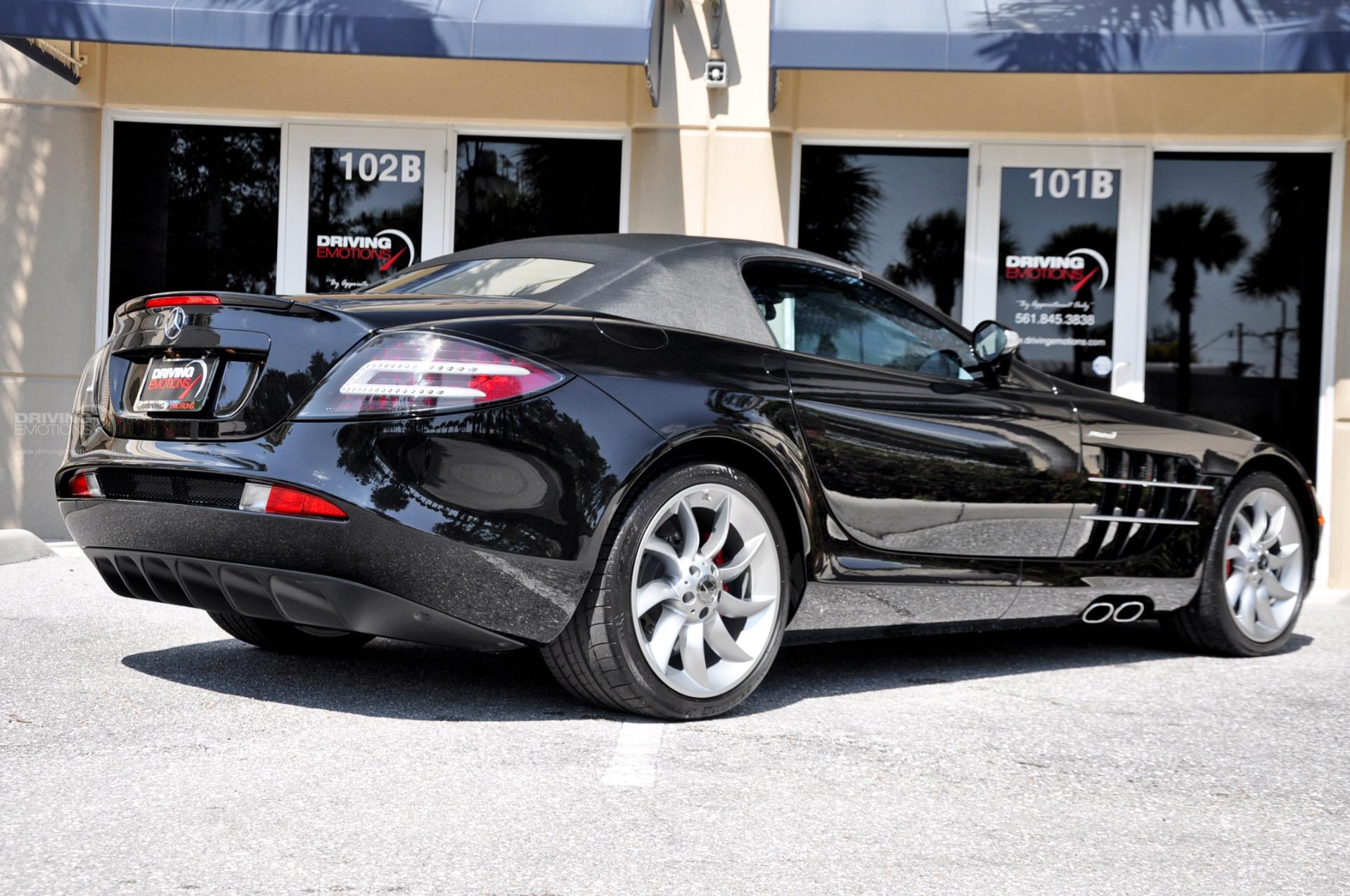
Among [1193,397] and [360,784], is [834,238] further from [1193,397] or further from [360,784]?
[360,784]

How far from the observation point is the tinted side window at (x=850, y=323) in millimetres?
4457

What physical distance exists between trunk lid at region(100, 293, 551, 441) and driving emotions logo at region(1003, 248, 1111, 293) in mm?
6475

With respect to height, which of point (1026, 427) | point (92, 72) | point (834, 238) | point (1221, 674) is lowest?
point (1221, 674)

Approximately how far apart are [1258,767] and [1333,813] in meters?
0.43

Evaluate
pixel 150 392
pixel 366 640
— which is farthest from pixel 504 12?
pixel 150 392

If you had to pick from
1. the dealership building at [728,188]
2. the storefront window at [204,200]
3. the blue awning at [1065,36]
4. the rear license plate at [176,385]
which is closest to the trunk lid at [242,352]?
the rear license plate at [176,385]

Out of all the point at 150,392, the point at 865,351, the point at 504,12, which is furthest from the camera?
the point at 504,12

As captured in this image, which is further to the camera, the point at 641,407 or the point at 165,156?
the point at 165,156

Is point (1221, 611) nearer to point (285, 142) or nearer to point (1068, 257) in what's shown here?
point (1068, 257)

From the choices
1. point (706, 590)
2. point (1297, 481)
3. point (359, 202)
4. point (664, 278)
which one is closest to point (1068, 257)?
point (1297, 481)

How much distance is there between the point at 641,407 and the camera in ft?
12.3

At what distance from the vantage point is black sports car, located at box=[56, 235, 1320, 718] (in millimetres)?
3504

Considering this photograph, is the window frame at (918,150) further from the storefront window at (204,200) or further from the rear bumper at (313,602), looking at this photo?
the rear bumper at (313,602)

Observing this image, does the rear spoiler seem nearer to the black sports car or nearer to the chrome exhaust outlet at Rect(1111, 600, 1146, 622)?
the black sports car
